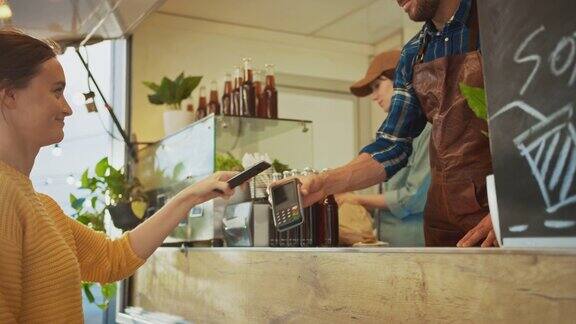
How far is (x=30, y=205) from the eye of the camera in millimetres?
1246

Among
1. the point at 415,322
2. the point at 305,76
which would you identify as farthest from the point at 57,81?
the point at 305,76

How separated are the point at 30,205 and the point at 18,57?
332 mm

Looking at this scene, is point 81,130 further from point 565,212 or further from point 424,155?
point 565,212

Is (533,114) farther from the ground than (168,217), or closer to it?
farther from the ground

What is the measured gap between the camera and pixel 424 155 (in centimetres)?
282

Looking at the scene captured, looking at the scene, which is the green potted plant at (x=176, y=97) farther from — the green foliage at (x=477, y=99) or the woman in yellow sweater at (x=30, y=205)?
the green foliage at (x=477, y=99)

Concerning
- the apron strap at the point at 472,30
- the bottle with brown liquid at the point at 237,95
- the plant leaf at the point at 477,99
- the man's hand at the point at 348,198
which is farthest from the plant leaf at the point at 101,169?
the plant leaf at the point at 477,99

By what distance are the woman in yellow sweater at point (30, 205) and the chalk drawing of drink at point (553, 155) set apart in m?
0.96

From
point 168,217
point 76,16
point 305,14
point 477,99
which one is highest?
point 305,14

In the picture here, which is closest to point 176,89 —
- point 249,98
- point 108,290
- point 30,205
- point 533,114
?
point 249,98

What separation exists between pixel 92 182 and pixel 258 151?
4.27 ft

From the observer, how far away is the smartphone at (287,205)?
1.45 m

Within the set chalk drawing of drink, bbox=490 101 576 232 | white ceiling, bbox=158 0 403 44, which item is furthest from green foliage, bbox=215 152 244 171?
white ceiling, bbox=158 0 403 44

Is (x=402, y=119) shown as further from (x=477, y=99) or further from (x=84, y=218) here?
(x=84, y=218)
